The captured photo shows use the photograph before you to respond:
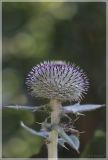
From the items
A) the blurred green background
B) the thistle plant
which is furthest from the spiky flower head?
the blurred green background

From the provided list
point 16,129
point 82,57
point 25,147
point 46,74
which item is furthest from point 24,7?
point 46,74

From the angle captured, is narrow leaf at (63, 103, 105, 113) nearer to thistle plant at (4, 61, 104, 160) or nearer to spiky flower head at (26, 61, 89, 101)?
thistle plant at (4, 61, 104, 160)

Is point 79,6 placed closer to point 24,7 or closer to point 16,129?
point 24,7

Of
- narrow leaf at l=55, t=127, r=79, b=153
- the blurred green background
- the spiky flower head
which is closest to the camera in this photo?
narrow leaf at l=55, t=127, r=79, b=153

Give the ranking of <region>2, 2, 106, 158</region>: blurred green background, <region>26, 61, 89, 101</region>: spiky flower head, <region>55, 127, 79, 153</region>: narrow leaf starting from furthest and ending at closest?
<region>2, 2, 106, 158</region>: blurred green background → <region>26, 61, 89, 101</region>: spiky flower head → <region>55, 127, 79, 153</region>: narrow leaf

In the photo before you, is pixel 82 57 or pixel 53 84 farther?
pixel 82 57

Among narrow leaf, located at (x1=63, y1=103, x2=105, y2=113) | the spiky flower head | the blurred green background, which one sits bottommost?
narrow leaf, located at (x1=63, y1=103, x2=105, y2=113)

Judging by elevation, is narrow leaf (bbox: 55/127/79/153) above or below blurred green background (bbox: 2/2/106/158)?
below
